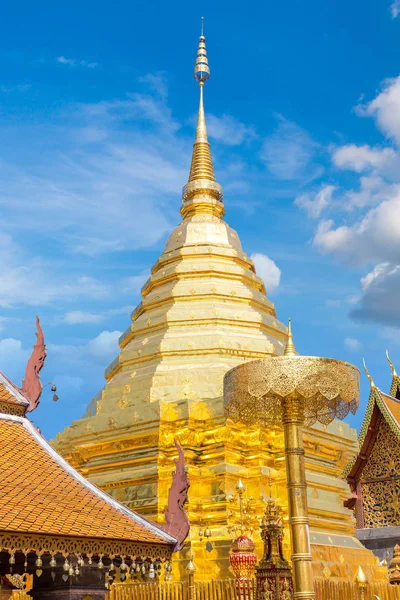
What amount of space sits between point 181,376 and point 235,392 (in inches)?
239

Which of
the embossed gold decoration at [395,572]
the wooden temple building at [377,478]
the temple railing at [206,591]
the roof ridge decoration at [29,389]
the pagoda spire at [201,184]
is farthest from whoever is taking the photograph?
the pagoda spire at [201,184]

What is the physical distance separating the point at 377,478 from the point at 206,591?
7.75 m

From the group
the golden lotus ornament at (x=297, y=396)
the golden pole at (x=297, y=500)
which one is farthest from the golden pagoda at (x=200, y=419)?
the golden pole at (x=297, y=500)

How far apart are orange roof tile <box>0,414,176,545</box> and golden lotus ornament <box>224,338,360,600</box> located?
1297mm

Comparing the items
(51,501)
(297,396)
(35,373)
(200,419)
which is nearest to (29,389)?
(35,373)

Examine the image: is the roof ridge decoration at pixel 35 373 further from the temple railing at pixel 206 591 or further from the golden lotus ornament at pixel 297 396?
the temple railing at pixel 206 591

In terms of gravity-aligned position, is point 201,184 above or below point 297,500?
above

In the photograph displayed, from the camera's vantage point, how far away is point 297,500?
324 inches

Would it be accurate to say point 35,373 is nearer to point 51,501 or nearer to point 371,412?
point 51,501

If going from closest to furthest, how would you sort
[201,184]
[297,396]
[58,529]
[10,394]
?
[58,529]
[297,396]
[10,394]
[201,184]

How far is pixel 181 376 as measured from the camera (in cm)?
1540

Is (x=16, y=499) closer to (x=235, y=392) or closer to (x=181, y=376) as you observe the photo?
(x=235, y=392)

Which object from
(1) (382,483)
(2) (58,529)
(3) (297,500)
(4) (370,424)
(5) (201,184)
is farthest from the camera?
(5) (201,184)

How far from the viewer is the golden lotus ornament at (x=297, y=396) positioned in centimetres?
806
